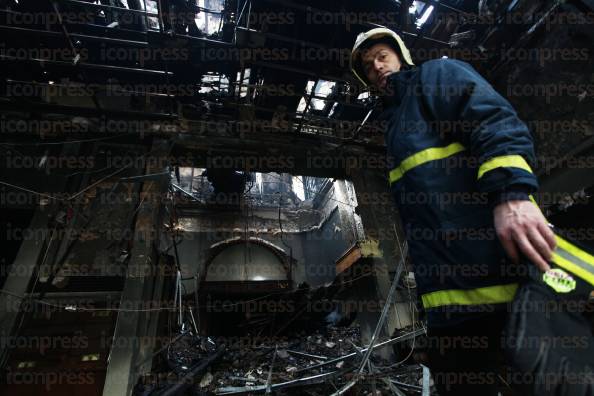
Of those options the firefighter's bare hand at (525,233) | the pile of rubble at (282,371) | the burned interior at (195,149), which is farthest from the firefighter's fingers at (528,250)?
the pile of rubble at (282,371)

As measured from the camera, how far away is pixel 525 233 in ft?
3.24

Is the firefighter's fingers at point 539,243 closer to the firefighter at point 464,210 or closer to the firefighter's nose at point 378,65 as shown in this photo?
the firefighter at point 464,210

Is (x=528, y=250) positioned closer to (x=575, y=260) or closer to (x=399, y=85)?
(x=575, y=260)

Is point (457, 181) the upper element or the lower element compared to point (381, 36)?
lower

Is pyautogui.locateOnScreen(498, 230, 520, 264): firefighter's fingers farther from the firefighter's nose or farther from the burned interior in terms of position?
the burned interior

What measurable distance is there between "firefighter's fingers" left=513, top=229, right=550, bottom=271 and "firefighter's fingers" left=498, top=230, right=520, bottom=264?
2 centimetres

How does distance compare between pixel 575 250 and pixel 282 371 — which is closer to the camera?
pixel 575 250

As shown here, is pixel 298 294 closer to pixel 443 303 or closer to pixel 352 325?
pixel 352 325

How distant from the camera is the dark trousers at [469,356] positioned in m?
1.18

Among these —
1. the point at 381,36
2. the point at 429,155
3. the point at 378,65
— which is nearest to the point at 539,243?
the point at 429,155

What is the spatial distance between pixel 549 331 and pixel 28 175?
680 centimetres

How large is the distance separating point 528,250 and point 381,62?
1399 millimetres

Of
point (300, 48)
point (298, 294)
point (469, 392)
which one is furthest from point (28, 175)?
point (469, 392)

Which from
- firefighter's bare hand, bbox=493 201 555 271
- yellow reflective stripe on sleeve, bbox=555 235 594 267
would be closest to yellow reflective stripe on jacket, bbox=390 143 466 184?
firefighter's bare hand, bbox=493 201 555 271
